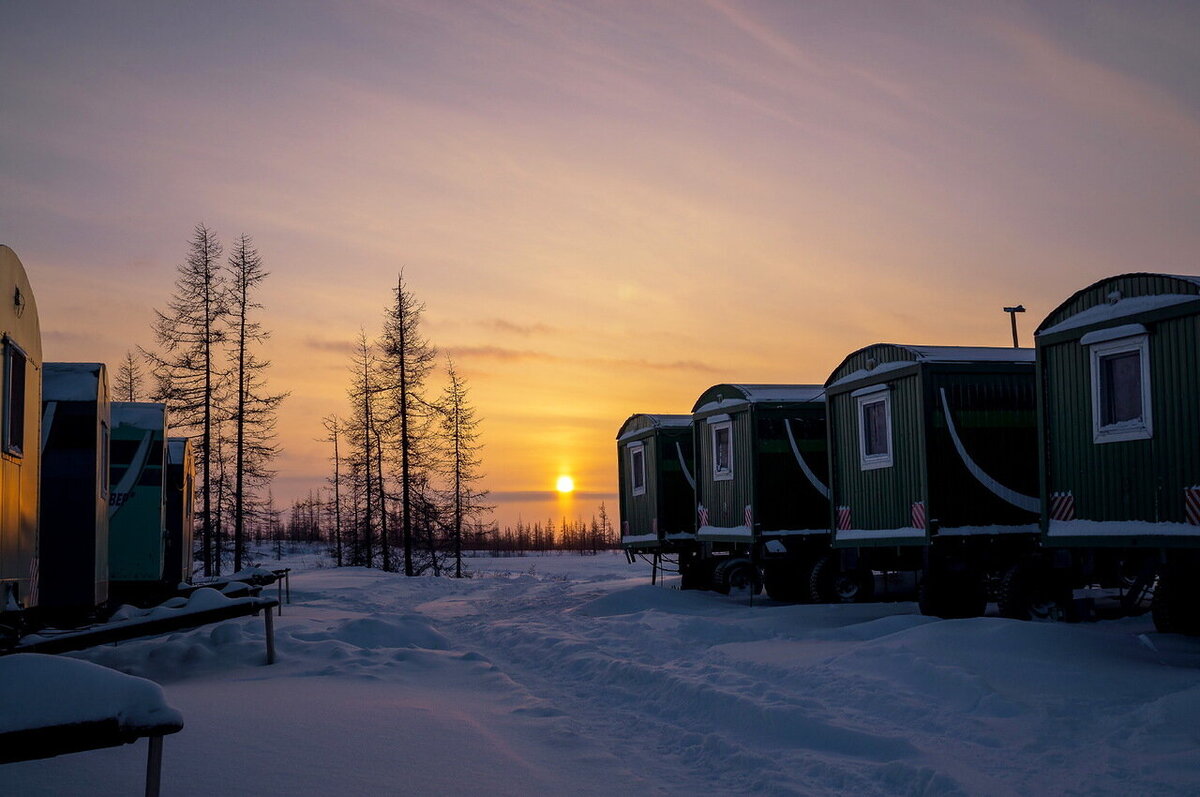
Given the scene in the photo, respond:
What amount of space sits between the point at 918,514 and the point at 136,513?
10.7 m

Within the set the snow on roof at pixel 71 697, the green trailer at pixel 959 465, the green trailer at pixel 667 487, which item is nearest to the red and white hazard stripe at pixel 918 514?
the green trailer at pixel 959 465

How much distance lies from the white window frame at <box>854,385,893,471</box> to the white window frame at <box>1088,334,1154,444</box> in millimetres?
3715

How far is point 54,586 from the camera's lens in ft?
31.5

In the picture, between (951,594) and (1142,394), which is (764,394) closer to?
(951,594)

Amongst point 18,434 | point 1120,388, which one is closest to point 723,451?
point 1120,388

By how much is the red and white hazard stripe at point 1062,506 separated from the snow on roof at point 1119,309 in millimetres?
1855

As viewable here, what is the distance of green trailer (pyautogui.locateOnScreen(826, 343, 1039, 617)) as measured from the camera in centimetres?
1363

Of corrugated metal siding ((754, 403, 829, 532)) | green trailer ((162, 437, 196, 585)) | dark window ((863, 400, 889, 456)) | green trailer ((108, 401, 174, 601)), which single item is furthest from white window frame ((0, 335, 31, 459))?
corrugated metal siding ((754, 403, 829, 532))

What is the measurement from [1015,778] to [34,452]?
7310 mm

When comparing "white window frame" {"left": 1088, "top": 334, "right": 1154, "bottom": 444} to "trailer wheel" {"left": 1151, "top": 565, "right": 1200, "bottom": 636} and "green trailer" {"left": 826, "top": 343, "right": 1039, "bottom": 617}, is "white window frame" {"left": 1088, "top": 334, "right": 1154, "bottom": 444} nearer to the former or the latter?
"trailer wheel" {"left": 1151, "top": 565, "right": 1200, "bottom": 636}

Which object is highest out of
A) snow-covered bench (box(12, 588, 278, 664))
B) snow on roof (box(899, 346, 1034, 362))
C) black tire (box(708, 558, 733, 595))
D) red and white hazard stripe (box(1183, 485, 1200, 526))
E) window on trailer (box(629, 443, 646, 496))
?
snow on roof (box(899, 346, 1034, 362))

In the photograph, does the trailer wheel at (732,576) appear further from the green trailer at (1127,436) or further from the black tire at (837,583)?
the green trailer at (1127,436)

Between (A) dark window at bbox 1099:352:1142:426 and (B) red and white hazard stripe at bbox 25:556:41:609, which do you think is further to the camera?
(A) dark window at bbox 1099:352:1142:426

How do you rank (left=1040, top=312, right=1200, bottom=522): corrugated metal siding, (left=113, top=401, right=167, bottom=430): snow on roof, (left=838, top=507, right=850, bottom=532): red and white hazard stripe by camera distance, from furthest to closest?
(left=838, top=507, right=850, bottom=532): red and white hazard stripe < (left=113, top=401, right=167, bottom=430): snow on roof < (left=1040, top=312, right=1200, bottom=522): corrugated metal siding
